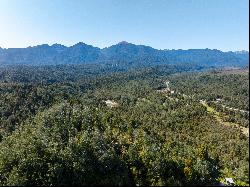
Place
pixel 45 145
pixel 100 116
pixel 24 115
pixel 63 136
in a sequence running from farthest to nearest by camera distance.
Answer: pixel 24 115 → pixel 100 116 → pixel 63 136 → pixel 45 145

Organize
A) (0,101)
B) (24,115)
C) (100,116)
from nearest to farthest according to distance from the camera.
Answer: (100,116), (24,115), (0,101)

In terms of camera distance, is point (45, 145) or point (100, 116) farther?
point (100, 116)

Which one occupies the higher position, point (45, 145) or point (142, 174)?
point (45, 145)

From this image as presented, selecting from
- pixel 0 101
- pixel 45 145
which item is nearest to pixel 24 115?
Answer: pixel 0 101

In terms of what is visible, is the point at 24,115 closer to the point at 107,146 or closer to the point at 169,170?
the point at 107,146

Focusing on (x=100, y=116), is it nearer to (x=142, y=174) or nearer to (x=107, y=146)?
(x=107, y=146)

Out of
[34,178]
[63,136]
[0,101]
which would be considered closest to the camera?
[34,178]

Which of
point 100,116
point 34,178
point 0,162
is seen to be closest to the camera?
point 34,178

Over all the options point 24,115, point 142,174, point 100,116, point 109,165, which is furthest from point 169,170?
point 24,115

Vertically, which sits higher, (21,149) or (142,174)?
(21,149)
